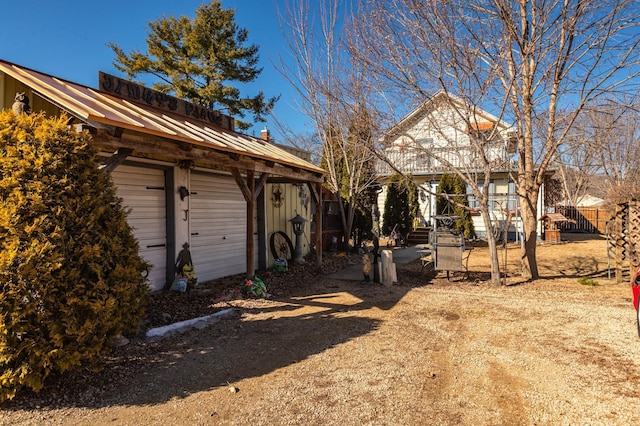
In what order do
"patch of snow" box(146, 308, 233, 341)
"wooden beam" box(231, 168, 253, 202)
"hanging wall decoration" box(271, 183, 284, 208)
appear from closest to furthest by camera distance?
"patch of snow" box(146, 308, 233, 341) → "wooden beam" box(231, 168, 253, 202) → "hanging wall decoration" box(271, 183, 284, 208)

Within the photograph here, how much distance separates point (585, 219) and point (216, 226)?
2302 centimetres

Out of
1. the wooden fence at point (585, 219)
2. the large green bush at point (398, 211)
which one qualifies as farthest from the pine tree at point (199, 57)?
the wooden fence at point (585, 219)

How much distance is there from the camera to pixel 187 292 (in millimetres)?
6645

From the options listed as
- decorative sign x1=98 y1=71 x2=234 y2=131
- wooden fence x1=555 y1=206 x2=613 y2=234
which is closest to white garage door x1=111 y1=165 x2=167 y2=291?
decorative sign x1=98 y1=71 x2=234 y2=131

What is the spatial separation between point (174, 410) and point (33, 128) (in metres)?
2.59

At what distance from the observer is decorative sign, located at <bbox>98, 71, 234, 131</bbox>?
575 cm

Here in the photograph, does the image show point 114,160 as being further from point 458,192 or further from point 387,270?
point 458,192

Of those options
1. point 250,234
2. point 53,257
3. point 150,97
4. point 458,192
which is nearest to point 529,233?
point 250,234

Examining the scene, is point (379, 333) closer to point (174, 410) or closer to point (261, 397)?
point (261, 397)

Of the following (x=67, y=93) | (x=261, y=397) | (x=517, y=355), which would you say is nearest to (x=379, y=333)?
(x=517, y=355)

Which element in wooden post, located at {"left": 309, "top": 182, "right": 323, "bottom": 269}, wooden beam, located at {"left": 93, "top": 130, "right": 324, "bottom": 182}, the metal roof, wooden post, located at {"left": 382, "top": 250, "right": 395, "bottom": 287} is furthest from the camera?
wooden post, located at {"left": 309, "top": 182, "right": 323, "bottom": 269}

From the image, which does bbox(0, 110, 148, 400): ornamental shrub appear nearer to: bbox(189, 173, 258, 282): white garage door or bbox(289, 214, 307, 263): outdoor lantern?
bbox(189, 173, 258, 282): white garage door

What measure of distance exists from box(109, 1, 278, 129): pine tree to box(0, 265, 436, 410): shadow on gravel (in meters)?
16.1

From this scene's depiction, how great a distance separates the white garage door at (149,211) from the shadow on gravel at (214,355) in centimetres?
191
